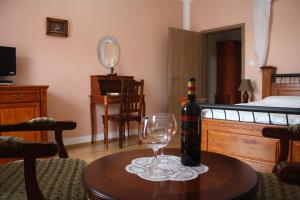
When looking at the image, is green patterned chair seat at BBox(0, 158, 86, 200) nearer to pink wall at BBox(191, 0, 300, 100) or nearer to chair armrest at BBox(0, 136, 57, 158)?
chair armrest at BBox(0, 136, 57, 158)

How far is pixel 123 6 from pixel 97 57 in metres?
1.00

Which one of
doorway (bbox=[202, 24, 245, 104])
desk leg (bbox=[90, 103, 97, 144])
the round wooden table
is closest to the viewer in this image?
the round wooden table

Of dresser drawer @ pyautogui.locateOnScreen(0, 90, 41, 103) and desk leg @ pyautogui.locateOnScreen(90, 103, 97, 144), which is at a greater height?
dresser drawer @ pyautogui.locateOnScreen(0, 90, 41, 103)

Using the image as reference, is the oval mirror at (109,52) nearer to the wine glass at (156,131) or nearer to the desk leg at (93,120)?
the desk leg at (93,120)

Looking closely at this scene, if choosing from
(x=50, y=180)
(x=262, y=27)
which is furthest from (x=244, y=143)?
(x=262, y=27)

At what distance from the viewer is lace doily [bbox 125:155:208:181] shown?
0.92 m

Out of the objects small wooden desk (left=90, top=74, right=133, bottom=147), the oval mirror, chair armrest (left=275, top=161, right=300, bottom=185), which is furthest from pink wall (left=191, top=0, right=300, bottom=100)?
chair armrest (left=275, top=161, right=300, bottom=185)

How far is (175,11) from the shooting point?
207 inches

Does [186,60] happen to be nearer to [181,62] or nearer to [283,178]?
[181,62]

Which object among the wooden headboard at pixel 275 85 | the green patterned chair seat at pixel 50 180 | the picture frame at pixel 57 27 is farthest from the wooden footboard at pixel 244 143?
the picture frame at pixel 57 27

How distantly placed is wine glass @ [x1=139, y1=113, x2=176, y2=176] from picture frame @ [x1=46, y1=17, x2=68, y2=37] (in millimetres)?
3089

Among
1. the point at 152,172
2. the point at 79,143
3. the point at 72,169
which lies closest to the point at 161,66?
the point at 79,143

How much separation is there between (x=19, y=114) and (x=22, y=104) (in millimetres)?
117

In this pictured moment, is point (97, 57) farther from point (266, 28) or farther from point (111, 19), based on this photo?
point (266, 28)
